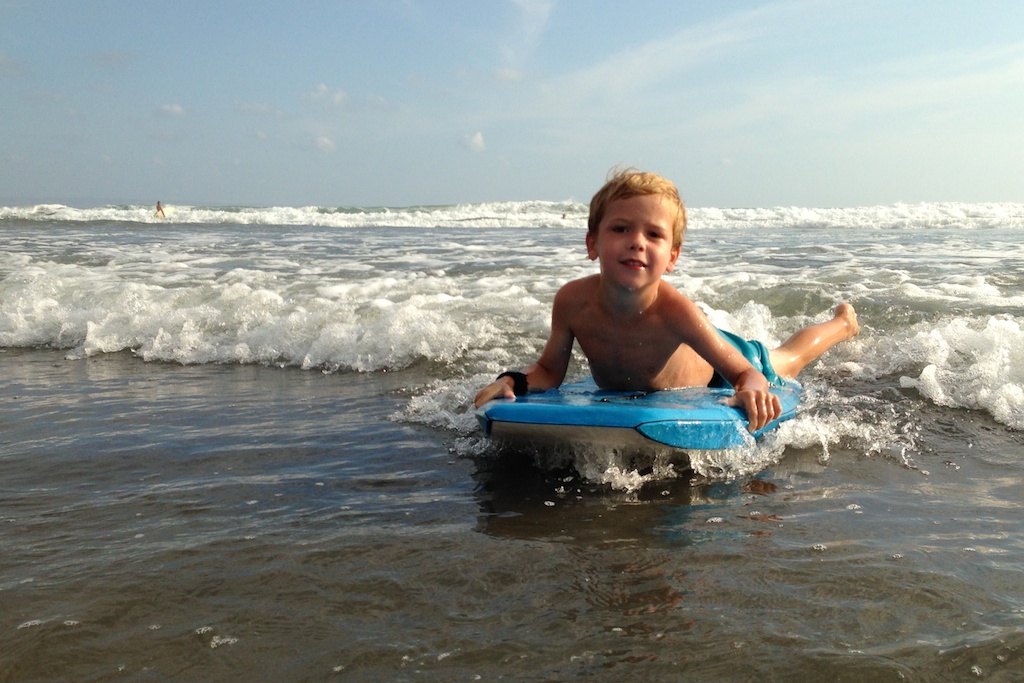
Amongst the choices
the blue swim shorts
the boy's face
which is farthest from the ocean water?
the boy's face

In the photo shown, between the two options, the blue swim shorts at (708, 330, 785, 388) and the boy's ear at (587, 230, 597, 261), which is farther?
the blue swim shorts at (708, 330, 785, 388)

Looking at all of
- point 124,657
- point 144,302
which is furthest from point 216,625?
point 144,302

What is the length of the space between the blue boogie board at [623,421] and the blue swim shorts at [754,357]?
673 millimetres

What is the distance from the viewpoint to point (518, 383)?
3.89m

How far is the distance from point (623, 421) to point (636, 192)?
3.21 ft

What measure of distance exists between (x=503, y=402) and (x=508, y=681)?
1.68 meters

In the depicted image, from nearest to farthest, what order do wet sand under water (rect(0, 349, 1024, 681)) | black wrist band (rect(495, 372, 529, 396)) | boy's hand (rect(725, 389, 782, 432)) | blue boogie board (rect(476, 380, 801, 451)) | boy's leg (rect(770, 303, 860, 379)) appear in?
1. wet sand under water (rect(0, 349, 1024, 681))
2. blue boogie board (rect(476, 380, 801, 451))
3. boy's hand (rect(725, 389, 782, 432))
4. black wrist band (rect(495, 372, 529, 396))
5. boy's leg (rect(770, 303, 860, 379))

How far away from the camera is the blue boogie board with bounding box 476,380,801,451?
321 centimetres

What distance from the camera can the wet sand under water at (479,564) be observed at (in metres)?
1.97

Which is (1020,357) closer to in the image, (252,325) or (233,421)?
(233,421)

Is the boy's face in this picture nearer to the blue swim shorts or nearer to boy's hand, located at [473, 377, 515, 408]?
boy's hand, located at [473, 377, 515, 408]

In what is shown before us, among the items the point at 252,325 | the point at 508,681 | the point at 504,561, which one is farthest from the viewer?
the point at 252,325

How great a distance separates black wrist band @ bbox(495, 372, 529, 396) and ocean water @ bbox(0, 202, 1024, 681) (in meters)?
0.28

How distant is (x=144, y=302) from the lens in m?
7.59
